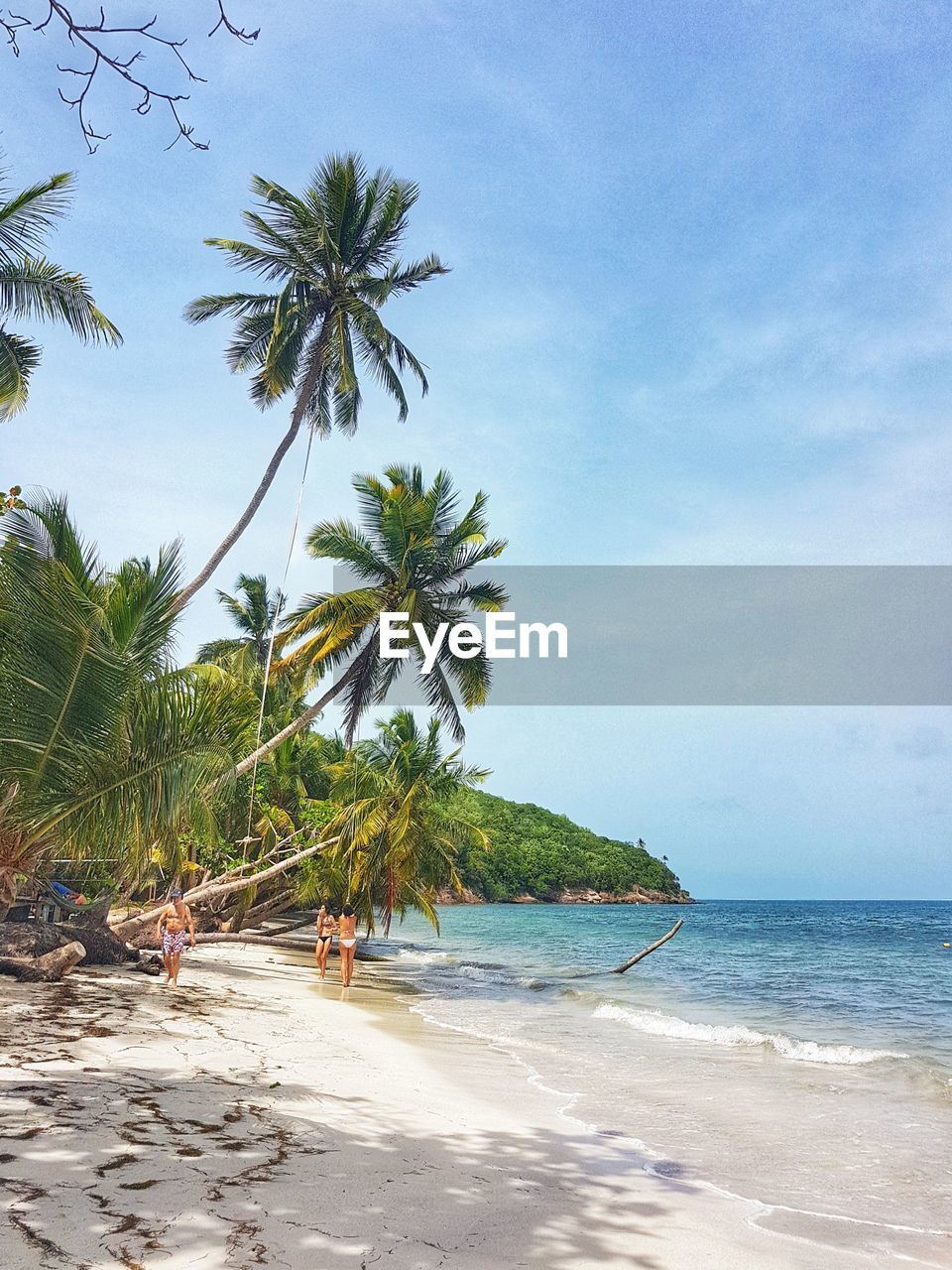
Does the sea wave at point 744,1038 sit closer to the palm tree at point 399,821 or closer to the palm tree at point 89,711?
the palm tree at point 399,821

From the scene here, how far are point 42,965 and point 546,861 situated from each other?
89.3 m

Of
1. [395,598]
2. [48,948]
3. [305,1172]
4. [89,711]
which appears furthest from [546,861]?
[305,1172]

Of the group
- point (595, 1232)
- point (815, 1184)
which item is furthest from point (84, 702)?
point (815, 1184)

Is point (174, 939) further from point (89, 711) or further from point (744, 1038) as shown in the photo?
point (744, 1038)

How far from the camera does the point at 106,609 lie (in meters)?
7.69

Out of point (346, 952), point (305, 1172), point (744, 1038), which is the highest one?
point (346, 952)

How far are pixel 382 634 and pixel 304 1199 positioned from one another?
48.0ft

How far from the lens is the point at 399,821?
21.5 m

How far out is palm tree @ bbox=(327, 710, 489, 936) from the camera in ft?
71.0

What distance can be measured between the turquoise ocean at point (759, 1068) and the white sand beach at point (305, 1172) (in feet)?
1.67

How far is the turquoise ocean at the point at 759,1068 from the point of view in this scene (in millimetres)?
6211

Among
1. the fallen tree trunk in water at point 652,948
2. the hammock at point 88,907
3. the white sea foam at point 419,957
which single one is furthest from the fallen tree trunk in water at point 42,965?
the white sea foam at point 419,957

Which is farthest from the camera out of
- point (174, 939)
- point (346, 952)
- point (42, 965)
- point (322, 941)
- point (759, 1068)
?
point (322, 941)

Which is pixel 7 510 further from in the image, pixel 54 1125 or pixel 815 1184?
pixel 815 1184
